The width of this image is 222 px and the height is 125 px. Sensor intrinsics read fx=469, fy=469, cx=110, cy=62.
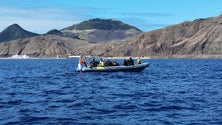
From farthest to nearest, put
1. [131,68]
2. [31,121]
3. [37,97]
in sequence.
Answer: [131,68] < [37,97] < [31,121]

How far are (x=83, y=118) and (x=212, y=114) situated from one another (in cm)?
690

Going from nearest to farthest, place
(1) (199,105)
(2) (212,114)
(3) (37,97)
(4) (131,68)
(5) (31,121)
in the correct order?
(5) (31,121) → (2) (212,114) → (1) (199,105) → (3) (37,97) → (4) (131,68)

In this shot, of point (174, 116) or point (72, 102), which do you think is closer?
point (174, 116)

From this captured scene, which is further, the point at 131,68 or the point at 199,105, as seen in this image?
the point at 131,68

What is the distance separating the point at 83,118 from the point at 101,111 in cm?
229

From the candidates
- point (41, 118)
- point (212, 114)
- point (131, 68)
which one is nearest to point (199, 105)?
point (212, 114)

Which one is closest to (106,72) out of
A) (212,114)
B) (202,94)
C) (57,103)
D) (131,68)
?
(131,68)

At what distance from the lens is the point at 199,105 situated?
28.5 metres

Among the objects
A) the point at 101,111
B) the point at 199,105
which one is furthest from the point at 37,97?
the point at 199,105

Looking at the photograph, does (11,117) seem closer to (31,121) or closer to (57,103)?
(31,121)

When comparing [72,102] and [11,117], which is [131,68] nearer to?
[72,102]

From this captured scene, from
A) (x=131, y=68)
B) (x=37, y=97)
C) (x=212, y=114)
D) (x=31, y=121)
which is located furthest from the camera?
(x=131, y=68)

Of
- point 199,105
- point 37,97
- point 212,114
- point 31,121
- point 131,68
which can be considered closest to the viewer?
point 31,121

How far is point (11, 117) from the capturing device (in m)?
24.5
